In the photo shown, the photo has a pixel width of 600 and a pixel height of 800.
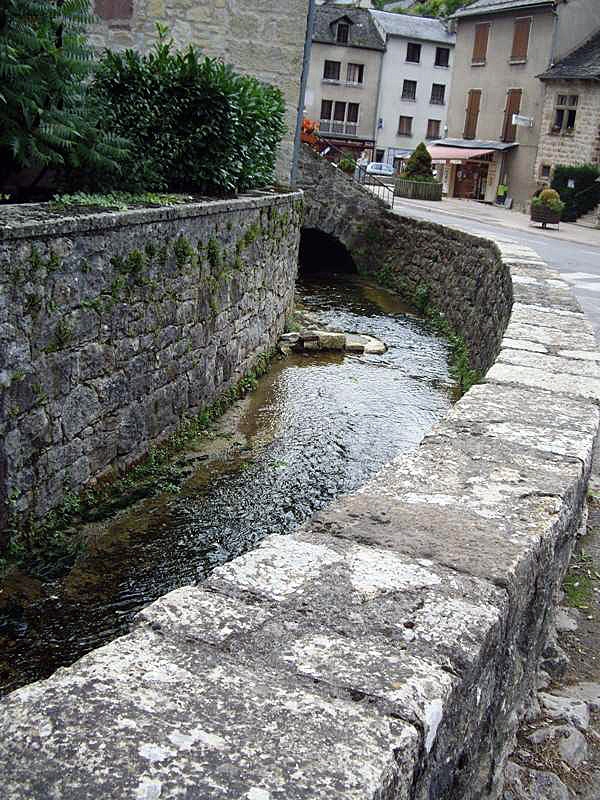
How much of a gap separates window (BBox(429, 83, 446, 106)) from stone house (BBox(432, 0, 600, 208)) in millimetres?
11908

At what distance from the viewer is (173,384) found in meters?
7.43

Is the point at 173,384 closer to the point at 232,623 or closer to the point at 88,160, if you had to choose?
the point at 88,160

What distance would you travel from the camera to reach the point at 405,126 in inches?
2093

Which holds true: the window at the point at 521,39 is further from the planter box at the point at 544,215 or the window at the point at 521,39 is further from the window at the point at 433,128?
the window at the point at 433,128

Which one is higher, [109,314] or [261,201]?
[261,201]

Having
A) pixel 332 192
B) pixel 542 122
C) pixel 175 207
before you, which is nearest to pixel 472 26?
pixel 542 122

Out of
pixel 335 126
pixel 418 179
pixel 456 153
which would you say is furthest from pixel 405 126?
pixel 418 179

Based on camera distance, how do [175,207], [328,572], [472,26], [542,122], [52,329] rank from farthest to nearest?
[472,26] → [542,122] → [175,207] → [52,329] → [328,572]

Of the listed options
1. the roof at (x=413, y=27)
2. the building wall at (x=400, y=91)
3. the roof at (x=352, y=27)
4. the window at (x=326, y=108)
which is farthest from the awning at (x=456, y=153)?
the roof at (x=413, y=27)

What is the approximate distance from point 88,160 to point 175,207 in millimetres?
1278

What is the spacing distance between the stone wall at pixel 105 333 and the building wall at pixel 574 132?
2675cm

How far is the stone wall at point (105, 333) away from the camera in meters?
5.20

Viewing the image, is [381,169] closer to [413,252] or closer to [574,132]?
[574,132]

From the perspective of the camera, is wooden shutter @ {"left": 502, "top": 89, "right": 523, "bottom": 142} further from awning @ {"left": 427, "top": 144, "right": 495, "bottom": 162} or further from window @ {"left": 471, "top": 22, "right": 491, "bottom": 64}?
window @ {"left": 471, "top": 22, "right": 491, "bottom": 64}
